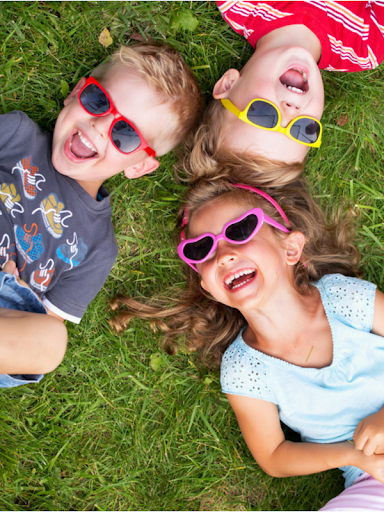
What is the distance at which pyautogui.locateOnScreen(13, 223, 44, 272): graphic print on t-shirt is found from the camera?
2.83 meters

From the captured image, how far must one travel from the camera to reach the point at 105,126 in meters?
2.78

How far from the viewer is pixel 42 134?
3.03 meters

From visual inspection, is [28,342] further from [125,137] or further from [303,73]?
[303,73]

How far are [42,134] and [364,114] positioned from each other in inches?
105

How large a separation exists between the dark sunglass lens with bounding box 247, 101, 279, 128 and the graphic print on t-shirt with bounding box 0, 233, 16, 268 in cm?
188

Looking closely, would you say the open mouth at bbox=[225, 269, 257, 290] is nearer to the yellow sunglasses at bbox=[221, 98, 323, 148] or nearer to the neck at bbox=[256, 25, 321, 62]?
the yellow sunglasses at bbox=[221, 98, 323, 148]

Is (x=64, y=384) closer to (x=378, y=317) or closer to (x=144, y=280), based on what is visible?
(x=144, y=280)

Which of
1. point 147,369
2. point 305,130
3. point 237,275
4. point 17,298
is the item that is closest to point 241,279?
point 237,275

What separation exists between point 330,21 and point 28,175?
2.54m

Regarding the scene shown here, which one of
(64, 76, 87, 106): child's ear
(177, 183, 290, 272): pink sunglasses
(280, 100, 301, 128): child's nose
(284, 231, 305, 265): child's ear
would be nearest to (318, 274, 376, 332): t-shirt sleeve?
(284, 231, 305, 265): child's ear

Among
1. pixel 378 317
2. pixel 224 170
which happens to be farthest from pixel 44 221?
pixel 378 317

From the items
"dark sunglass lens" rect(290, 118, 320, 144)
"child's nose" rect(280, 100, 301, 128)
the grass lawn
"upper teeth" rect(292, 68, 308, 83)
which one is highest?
"upper teeth" rect(292, 68, 308, 83)

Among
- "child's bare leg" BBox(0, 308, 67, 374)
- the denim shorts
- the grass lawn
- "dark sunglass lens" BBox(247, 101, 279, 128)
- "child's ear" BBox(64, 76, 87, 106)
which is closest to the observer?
"child's bare leg" BBox(0, 308, 67, 374)

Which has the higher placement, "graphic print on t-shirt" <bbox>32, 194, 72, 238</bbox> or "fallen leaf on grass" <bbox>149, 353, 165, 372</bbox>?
"graphic print on t-shirt" <bbox>32, 194, 72, 238</bbox>
